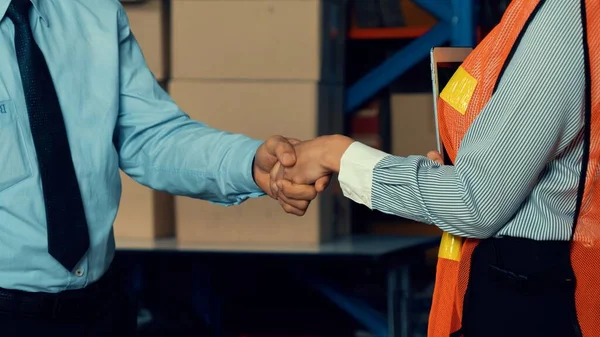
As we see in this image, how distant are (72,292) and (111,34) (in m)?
0.51

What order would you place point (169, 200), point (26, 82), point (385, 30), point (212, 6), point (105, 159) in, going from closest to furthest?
point (26, 82), point (105, 159), point (212, 6), point (169, 200), point (385, 30)

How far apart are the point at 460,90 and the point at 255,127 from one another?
5.34 ft

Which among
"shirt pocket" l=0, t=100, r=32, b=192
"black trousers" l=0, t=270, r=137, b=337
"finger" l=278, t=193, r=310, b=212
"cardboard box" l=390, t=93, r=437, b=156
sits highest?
"shirt pocket" l=0, t=100, r=32, b=192

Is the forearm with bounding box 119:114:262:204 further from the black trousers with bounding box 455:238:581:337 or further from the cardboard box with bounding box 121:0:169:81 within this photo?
the cardboard box with bounding box 121:0:169:81

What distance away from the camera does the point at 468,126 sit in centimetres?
150

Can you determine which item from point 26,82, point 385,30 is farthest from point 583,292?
point 385,30

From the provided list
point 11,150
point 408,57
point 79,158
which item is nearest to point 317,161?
point 79,158

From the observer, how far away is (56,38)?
1.79 meters

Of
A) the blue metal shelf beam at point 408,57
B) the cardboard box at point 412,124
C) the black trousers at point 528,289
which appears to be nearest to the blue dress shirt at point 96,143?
the black trousers at point 528,289

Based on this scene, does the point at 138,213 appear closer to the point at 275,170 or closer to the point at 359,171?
the point at 275,170

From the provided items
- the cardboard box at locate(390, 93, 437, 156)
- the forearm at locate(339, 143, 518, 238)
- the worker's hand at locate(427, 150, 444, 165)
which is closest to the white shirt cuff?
the forearm at locate(339, 143, 518, 238)

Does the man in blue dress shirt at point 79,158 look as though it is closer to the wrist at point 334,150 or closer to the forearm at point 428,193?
the wrist at point 334,150

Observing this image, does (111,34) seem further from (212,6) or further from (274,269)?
(274,269)

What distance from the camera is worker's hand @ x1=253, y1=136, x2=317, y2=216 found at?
6.32ft
